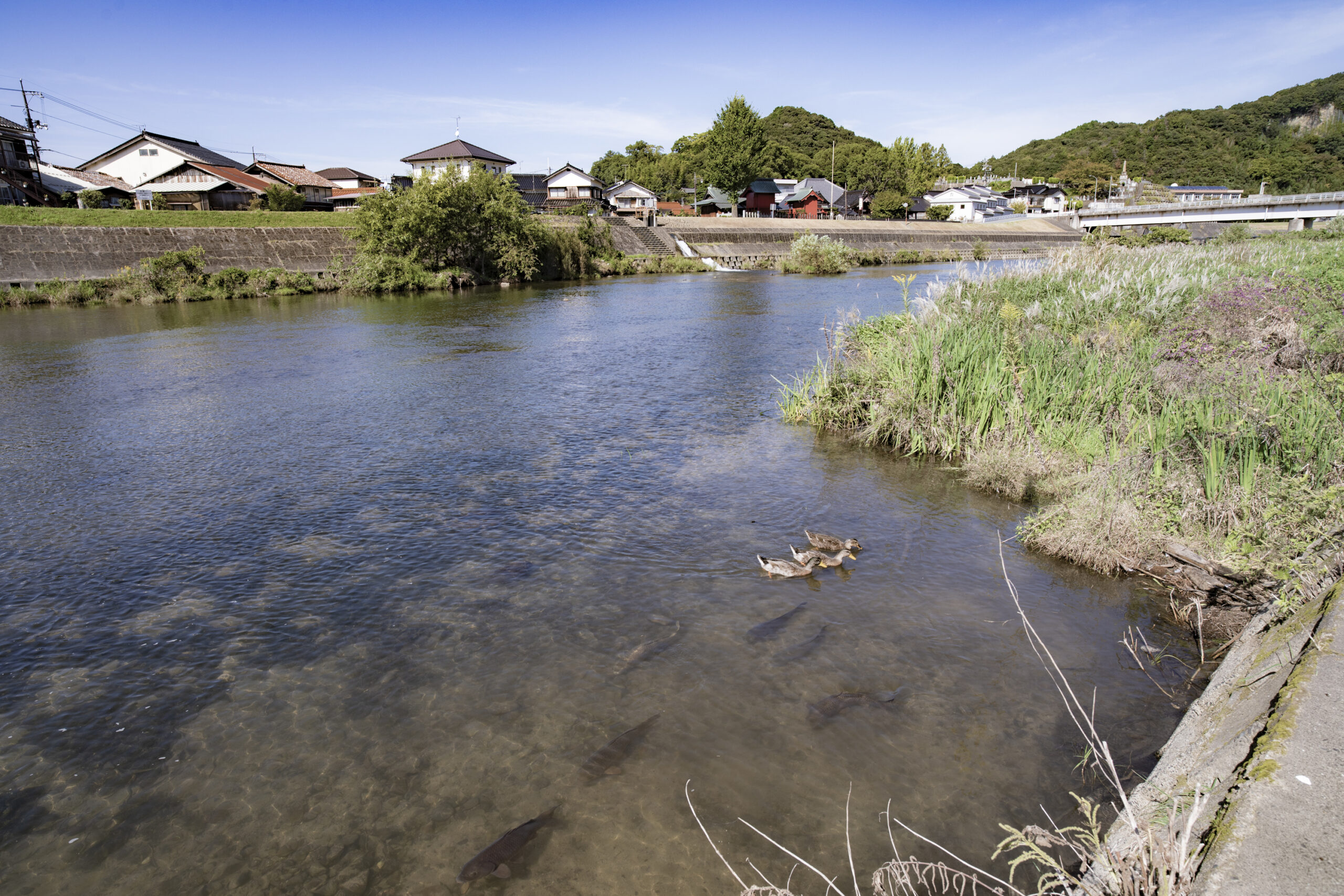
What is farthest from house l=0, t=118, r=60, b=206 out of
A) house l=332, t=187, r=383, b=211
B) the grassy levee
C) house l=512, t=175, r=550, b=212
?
the grassy levee

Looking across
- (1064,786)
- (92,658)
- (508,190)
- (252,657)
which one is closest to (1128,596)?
(1064,786)

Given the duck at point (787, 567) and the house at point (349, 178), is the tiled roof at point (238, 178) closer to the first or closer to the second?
the house at point (349, 178)

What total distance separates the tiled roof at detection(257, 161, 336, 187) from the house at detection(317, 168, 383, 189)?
7.41m

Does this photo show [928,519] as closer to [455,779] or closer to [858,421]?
[858,421]

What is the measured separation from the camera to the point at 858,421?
12.0 m

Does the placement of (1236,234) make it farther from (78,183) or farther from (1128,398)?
(78,183)

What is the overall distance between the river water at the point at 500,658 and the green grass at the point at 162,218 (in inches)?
1263

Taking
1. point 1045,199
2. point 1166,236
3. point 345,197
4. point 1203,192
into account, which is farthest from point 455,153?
point 1203,192

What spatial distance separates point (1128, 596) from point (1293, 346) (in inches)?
202

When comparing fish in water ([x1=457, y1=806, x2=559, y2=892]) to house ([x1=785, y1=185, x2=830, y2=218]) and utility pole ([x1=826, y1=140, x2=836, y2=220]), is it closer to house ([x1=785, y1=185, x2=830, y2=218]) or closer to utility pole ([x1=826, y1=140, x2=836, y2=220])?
utility pole ([x1=826, y1=140, x2=836, y2=220])

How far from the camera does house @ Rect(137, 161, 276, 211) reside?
56.0 meters

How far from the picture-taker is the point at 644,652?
609 cm

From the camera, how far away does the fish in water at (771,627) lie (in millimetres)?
6324

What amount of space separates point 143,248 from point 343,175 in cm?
5451
